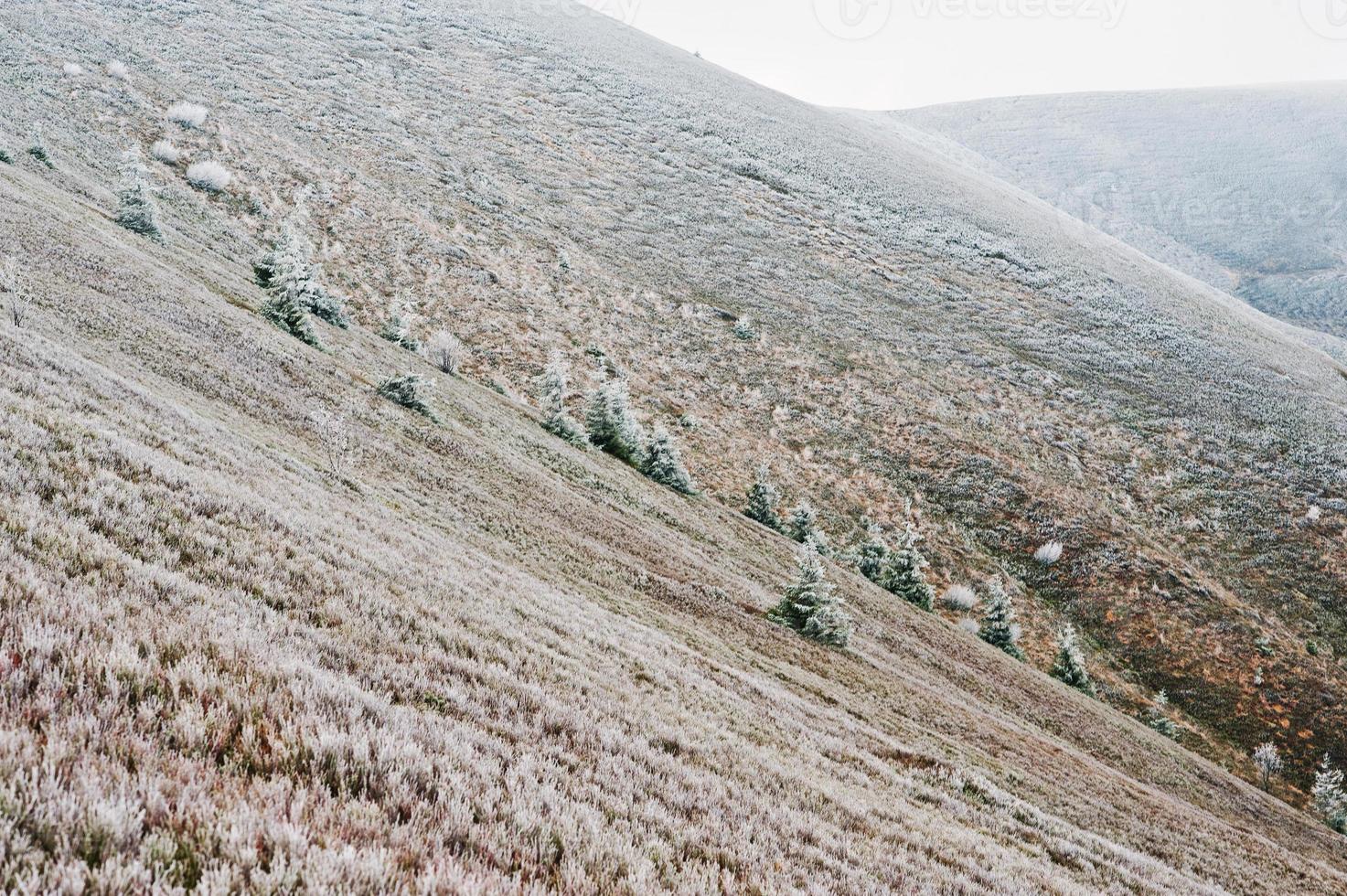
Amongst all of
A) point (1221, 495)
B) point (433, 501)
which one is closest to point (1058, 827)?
point (433, 501)

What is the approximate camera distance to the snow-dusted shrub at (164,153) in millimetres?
36469

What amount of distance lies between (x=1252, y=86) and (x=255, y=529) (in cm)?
21544

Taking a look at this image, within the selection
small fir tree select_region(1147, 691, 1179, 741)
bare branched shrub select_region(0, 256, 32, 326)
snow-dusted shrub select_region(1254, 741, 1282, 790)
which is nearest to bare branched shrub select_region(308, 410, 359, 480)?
bare branched shrub select_region(0, 256, 32, 326)

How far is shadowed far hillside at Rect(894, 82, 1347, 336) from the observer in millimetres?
106312

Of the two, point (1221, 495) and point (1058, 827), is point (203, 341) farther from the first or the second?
point (1221, 495)

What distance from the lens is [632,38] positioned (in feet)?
297

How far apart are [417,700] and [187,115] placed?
50355mm

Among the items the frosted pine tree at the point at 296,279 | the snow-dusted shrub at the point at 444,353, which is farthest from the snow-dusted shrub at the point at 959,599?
the frosted pine tree at the point at 296,279

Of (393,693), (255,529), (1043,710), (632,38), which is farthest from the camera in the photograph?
(632,38)

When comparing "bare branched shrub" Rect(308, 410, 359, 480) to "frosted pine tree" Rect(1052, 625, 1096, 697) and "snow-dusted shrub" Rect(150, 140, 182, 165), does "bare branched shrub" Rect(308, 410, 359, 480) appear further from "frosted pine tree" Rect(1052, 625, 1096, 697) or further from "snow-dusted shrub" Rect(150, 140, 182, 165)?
"snow-dusted shrub" Rect(150, 140, 182, 165)

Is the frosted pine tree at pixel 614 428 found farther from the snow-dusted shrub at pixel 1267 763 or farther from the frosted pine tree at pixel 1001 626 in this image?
the snow-dusted shrub at pixel 1267 763

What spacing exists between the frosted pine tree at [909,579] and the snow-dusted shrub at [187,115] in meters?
48.4

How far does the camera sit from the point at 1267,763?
2453cm

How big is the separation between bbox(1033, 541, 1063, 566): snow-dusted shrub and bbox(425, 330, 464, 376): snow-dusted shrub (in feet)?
101
